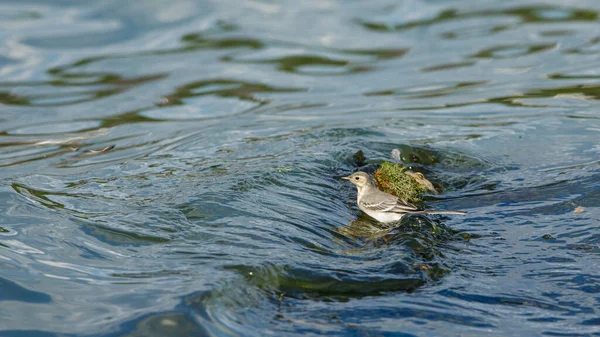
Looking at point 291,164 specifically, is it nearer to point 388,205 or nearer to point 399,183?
point 399,183

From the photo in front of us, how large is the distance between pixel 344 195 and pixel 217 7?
11.9 metres

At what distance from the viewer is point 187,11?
20484mm

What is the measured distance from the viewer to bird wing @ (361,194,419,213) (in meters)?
8.67

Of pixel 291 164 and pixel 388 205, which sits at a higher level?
pixel 291 164

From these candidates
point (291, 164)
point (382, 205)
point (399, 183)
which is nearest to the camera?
point (382, 205)

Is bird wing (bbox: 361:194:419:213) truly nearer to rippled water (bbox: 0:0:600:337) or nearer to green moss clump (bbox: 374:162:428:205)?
rippled water (bbox: 0:0:600:337)

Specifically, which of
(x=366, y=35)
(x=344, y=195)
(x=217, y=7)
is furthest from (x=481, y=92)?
(x=217, y=7)

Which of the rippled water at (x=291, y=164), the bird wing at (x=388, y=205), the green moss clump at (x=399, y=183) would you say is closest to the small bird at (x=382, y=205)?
the bird wing at (x=388, y=205)

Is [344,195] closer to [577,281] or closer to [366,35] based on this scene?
[577,281]

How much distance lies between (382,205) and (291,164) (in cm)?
206

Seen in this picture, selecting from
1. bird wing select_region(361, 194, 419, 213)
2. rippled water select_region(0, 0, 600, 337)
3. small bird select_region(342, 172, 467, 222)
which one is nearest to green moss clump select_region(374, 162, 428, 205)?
rippled water select_region(0, 0, 600, 337)

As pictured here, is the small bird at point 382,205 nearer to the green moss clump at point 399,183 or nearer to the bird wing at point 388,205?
the bird wing at point 388,205

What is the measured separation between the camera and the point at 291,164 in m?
10.6

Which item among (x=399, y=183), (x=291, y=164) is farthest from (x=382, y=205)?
(x=291, y=164)
